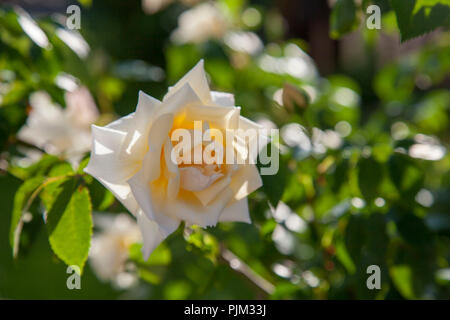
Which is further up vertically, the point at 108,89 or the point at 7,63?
the point at 108,89

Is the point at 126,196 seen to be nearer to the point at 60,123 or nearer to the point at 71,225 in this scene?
the point at 71,225

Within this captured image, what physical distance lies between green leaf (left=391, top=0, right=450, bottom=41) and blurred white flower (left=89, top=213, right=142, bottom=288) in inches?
21.6

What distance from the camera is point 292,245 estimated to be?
770mm

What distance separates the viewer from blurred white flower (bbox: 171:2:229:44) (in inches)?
46.7

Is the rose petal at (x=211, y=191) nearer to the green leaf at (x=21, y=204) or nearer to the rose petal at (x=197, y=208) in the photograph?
the rose petal at (x=197, y=208)

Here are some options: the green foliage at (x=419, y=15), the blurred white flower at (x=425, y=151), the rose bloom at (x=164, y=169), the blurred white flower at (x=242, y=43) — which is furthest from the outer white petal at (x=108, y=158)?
the blurred white flower at (x=242, y=43)

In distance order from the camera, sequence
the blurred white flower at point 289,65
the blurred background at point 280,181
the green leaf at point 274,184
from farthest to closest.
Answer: the blurred white flower at point 289,65 → the blurred background at point 280,181 → the green leaf at point 274,184

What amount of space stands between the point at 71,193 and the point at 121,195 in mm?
77

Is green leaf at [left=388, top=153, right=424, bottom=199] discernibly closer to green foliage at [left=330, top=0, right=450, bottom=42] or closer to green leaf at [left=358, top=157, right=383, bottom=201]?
green leaf at [left=358, top=157, right=383, bottom=201]

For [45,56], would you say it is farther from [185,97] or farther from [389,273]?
[389,273]

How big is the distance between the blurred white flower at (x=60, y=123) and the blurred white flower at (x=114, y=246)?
156 millimetres

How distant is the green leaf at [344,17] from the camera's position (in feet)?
1.80
